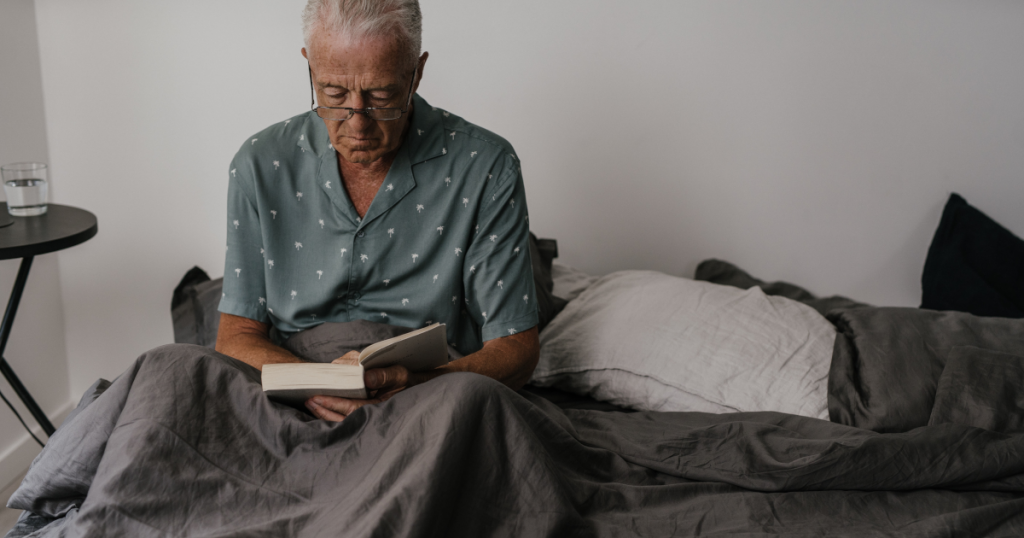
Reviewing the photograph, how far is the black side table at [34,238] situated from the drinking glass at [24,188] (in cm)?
2

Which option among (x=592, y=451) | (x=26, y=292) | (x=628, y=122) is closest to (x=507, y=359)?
(x=592, y=451)

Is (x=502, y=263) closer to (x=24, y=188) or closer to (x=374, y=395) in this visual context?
(x=374, y=395)

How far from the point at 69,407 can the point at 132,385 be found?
1.38m

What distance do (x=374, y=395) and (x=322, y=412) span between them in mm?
82

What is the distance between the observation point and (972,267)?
1.97 m

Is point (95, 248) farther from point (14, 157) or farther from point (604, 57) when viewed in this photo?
point (604, 57)

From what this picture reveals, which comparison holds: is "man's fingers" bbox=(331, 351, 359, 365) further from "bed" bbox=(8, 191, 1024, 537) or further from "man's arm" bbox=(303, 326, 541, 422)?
"bed" bbox=(8, 191, 1024, 537)

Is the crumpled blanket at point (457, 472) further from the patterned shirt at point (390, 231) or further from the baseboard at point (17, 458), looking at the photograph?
the baseboard at point (17, 458)

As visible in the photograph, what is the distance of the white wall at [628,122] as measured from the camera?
6.21 ft

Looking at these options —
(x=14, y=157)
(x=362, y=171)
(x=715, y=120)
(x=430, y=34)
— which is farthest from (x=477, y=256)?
(x=14, y=157)

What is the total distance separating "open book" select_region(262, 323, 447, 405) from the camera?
100cm

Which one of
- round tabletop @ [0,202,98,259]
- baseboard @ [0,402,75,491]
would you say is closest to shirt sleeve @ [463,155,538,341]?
round tabletop @ [0,202,98,259]

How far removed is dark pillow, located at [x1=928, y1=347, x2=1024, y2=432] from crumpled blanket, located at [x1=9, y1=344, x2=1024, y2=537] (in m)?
0.08

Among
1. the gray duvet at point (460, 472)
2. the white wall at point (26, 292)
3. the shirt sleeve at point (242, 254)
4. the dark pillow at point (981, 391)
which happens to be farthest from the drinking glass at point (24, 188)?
the dark pillow at point (981, 391)
